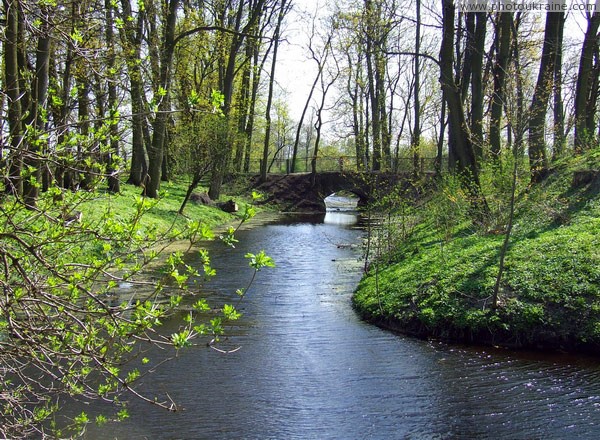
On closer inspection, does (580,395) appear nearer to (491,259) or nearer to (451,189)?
(491,259)

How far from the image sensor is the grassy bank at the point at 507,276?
8273 mm

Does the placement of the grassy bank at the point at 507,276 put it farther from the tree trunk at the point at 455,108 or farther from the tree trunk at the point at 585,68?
the tree trunk at the point at 585,68

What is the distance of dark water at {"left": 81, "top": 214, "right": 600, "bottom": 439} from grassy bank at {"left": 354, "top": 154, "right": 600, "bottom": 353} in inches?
17.8

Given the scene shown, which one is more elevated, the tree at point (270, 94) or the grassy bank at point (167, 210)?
the tree at point (270, 94)

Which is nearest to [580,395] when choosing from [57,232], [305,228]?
[57,232]

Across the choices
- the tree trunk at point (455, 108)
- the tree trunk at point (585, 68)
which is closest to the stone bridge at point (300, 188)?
the tree trunk at point (585, 68)

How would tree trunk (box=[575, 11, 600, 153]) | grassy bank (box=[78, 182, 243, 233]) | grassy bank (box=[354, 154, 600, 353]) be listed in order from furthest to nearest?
1. tree trunk (box=[575, 11, 600, 153])
2. grassy bank (box=[78, 182, 243, 233])
3. grassy bank (box=[354, 154, 600, 353])

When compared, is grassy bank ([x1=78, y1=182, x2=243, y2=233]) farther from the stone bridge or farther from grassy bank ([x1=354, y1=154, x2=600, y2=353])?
grassy bank ([x1=354, y1=154, x2=600, y2=353])

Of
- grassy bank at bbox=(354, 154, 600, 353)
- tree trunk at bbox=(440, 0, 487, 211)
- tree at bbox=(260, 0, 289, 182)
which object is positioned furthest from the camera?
tree at bbox=(260, 0, 289, 182)

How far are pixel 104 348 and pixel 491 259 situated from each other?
27.5 ft

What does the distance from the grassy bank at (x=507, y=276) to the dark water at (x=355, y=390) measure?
0.45 m

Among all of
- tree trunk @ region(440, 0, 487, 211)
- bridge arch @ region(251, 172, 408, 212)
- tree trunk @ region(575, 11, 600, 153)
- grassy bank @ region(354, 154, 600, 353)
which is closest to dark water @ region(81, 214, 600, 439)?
grassy bank @ region(354, 154, 600, 353)

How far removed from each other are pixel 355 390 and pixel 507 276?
12.7 ft

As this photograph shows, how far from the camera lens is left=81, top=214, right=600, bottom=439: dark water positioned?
231 inches
